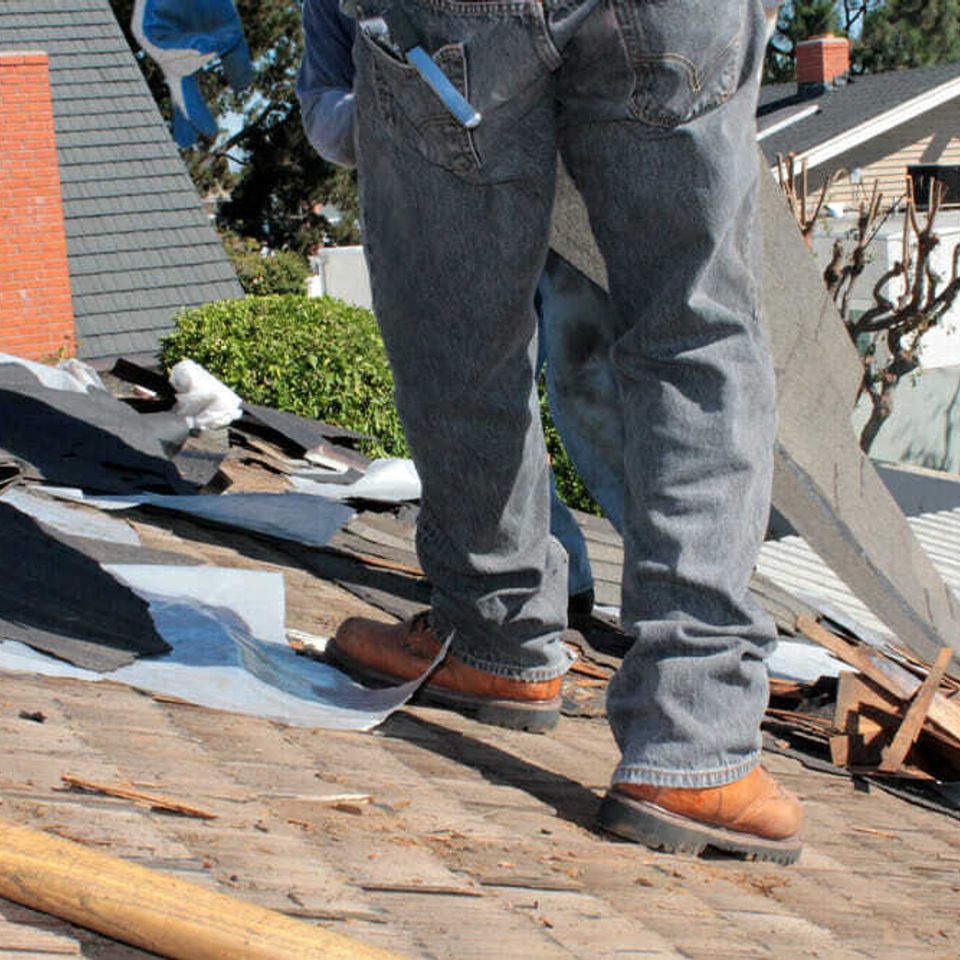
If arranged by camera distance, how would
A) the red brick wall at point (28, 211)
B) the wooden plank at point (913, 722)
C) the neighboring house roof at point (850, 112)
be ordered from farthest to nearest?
1. the neighboring house roof at point (850, 112)
2. the red brick wall at point (28, 211)
3. the wooden plank at point (913, 722)

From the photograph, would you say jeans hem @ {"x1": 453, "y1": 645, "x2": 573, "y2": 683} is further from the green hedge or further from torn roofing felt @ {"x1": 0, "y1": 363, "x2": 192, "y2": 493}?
the green hedge

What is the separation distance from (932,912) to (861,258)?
61.0 ft

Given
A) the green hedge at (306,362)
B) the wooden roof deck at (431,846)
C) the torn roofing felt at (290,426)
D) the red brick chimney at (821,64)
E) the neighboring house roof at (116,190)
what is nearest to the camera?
the wooden roof deck at (431,846)

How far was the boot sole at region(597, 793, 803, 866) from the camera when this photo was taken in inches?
89.6

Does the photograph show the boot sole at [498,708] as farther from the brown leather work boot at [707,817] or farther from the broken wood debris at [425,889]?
the broken wood debris at [425,889]

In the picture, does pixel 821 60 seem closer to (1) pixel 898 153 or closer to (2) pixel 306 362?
(1) pixel 898 153

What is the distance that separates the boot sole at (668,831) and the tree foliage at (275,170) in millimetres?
30448

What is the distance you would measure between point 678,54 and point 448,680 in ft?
4.21

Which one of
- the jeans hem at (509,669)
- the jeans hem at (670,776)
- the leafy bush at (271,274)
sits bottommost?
the leafy bush at (271,274)

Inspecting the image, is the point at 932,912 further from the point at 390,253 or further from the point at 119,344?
the point at 119,344

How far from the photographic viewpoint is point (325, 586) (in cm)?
396

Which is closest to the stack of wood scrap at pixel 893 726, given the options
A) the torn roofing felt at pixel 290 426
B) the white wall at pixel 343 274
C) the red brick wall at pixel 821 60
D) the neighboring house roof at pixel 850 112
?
the torn roofing felt at pixel 290 426

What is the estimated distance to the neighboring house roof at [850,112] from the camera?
29.0m

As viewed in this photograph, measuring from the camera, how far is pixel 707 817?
232cm
